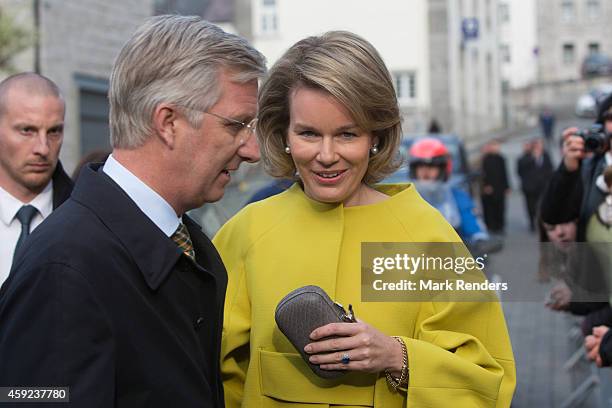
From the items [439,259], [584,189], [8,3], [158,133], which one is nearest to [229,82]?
[158,133]

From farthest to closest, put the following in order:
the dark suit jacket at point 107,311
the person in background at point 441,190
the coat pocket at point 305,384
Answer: the person in background at point 441,190 → the coat pocket at point 305,384 → the dark suit jacket at point 107,311

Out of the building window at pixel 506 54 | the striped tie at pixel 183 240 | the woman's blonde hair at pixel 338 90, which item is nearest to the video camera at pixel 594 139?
the woman's blonde hair at pixel 338 90

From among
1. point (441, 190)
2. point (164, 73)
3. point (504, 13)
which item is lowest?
point (441, 190)

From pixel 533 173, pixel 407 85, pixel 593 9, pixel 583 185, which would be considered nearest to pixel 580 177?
pixel 583 185

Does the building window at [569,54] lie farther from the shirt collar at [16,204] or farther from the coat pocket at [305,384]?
the coat pocket at [305,384]

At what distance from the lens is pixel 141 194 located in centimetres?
251

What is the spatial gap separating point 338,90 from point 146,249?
757 millimetres

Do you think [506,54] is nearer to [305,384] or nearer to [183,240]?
[305,384]

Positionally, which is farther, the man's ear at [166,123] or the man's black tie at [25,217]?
the man's black tie at [25,217]

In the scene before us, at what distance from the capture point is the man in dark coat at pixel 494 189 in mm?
18516

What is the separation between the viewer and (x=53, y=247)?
2189mm

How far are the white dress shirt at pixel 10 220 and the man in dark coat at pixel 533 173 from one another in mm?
14657

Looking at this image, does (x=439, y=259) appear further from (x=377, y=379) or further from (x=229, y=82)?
(x=229, y=82)

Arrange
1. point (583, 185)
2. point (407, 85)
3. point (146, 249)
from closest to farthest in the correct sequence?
point (146, 249)
point (583, 185)
point (407, 85)
